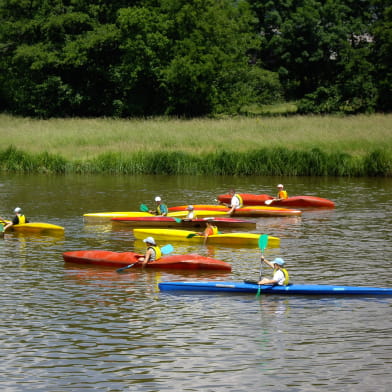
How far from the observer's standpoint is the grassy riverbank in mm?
31797

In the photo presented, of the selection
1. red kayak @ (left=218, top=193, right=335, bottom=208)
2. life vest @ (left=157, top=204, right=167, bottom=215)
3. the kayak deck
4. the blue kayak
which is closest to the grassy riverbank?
red kayak @ (left=218, top=193, right=335, bottom=208)

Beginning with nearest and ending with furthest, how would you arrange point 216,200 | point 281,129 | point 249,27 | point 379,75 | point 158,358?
1. point 158,358
2. point 216,200
3. point 281,129
4. point 379,75
5. point 249,27

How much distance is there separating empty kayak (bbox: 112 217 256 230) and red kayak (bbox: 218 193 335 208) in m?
3.13

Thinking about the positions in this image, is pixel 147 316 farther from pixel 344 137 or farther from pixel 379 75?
pixel 379 75

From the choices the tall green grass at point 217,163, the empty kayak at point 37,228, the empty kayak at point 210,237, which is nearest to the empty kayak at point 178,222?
the empty kayak at point 210,237

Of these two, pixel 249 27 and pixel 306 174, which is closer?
pixel 306 174

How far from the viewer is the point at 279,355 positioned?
11398 mm

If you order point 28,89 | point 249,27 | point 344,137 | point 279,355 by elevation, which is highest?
point 249,27

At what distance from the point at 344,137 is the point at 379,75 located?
1560 centimetres

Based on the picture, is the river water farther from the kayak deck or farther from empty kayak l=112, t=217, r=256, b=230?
the kayak deck

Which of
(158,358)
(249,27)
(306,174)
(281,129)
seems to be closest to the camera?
(158,358)

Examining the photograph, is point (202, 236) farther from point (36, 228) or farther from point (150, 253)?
point (36, 228)

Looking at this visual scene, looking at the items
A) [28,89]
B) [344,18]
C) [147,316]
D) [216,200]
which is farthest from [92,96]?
[147,316]

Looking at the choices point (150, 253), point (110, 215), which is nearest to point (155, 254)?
point (150, 253)
